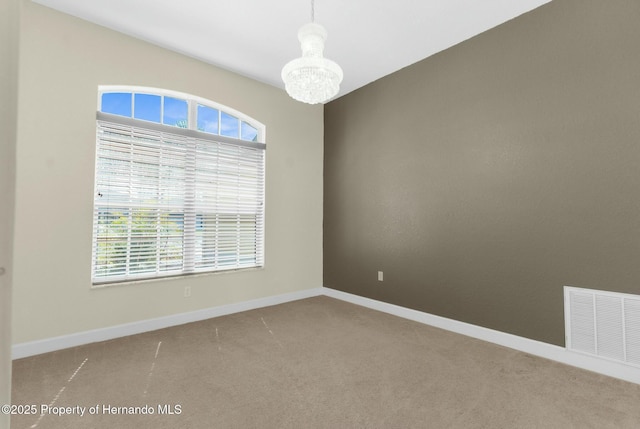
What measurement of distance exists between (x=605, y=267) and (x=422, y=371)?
1.62 m

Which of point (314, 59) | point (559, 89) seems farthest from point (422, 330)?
point (314, 59)

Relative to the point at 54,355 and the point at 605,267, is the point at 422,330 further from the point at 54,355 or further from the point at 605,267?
the point at 54,355

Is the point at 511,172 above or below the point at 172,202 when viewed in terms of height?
above

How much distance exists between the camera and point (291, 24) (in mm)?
2889

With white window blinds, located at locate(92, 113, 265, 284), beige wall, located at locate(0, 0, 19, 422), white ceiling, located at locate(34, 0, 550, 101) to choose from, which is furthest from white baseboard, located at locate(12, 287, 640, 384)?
white ceiling, located at locate(34, 0, 550, 101)

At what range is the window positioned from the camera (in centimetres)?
302

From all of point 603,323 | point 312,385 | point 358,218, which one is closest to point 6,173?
point 312,385

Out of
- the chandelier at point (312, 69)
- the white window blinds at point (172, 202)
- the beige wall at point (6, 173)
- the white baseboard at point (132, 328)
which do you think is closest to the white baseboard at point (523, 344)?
the white baseboard at point (132, 328)

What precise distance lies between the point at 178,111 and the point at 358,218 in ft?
8.73

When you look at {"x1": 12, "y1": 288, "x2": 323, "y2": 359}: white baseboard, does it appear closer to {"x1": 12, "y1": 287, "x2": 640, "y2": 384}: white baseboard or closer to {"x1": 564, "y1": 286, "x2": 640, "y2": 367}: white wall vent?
{"x1": 12, "y1": 287, "x2": 640, "y2": 384}: white baseboard

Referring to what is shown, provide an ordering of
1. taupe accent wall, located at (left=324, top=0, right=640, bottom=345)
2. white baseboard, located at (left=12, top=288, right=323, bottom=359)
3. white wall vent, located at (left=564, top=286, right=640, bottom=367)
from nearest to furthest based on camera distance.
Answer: white wall vent, located at (left=564, top=286, right=640, bottom=367) < taupe accent wall, located at (left=324, top=0, right=640, bottom=345) < white baseboard, located at (left=12, top=288, right=323, bottom=359)

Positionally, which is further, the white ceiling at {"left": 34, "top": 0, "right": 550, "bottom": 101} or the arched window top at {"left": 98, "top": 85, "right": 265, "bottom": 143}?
the arched window top at {"left": 98, "top": 85, "right": 265, "bottom": 143}

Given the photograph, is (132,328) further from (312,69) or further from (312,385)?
(312,69)

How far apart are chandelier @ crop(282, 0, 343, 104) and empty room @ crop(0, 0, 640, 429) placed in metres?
0.02
